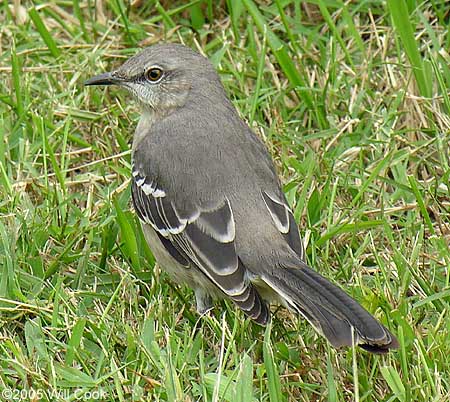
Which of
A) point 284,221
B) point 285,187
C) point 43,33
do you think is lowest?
point 285,187

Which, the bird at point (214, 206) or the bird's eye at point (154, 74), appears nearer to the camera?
the bird at point (214, 206)

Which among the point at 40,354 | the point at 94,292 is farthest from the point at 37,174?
the point at 40,354

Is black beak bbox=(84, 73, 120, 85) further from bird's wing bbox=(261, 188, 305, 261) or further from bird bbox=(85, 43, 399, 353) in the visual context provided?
bird's wing bbox=(261, 188, 305, 261)

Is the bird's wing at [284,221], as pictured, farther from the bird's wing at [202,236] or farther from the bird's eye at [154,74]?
the bird's eye at [154,74]

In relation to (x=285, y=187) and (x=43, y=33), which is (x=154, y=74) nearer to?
(x=285, y=187)

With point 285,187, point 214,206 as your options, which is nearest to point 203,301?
point 214,206

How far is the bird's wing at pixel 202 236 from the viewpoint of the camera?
5.75 m

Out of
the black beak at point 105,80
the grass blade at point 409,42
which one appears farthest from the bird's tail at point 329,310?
the grass blade at point 409,42

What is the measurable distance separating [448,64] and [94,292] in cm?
324

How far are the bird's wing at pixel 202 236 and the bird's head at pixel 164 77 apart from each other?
21.1 inches

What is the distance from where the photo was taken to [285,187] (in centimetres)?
712

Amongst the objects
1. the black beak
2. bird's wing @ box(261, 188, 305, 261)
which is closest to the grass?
bird's wing @ box(261, 188, 305, 261)

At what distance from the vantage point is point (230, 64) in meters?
8.41

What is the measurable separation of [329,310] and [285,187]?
182cm
